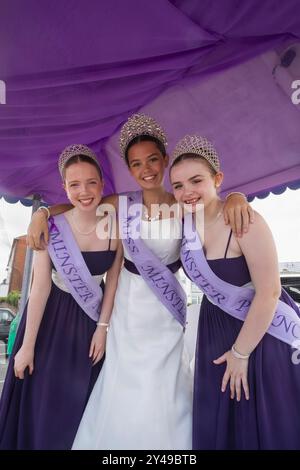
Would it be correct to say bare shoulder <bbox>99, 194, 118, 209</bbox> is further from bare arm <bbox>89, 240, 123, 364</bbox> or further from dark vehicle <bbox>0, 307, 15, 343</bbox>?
dark vehicle <bbox>0, 307, 15, 343</bbox>

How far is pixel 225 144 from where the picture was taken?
2.37 metres

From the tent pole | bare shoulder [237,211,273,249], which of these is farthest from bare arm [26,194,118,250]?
the tent pole

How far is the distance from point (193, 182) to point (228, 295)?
1.49 feet

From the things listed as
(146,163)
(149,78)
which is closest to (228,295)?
(146,163)

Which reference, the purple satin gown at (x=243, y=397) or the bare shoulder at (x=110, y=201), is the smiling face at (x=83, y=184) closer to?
the bare shoulder at (x=110, y=201)

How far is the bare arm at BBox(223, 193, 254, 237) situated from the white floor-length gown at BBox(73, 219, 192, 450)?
266 millimetres

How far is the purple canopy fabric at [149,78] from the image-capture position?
4.06 ft

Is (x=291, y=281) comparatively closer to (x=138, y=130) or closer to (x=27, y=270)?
(x=27, y=270)

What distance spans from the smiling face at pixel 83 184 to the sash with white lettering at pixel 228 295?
0.48 metres

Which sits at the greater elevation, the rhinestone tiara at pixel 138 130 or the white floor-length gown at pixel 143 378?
the rhinestone tiara at pixel 138 130

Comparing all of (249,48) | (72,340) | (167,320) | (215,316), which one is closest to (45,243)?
(72,340)

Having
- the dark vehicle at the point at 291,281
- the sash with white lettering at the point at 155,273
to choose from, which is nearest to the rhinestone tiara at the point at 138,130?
the sash with white lettering at the point at 155,273

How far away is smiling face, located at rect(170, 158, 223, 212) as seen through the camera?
4.38 ft

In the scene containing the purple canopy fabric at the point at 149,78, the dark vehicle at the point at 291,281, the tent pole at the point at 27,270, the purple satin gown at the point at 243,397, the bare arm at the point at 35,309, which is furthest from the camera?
the dark vehicle at the point at 291,281
